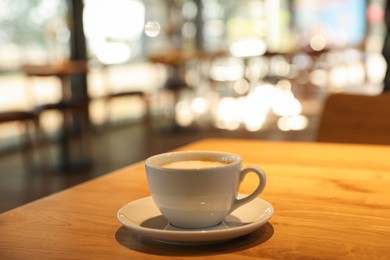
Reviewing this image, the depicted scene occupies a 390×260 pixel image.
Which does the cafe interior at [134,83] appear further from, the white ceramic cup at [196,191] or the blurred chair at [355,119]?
the white ceramic cup at [196,191]

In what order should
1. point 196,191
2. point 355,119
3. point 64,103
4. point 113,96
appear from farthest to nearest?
point 113,96 < point 64,103 < point 355,119 < point 196,191

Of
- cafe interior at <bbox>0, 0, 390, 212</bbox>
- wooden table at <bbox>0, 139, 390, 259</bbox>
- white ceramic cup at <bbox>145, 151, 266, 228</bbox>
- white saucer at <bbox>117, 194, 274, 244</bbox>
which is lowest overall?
cafe interior at <bbox>0, 0, 390, 212</bbox>

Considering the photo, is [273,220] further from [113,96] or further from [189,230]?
[113,96]

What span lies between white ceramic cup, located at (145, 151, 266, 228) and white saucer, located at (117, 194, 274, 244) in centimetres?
2

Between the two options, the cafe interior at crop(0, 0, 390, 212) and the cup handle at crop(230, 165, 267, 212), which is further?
the cafe interior at crop(0, 0, 390, 212)

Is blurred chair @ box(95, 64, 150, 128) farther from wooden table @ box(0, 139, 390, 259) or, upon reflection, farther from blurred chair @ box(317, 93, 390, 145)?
wooden table @ box(0, 139, 390, 259)

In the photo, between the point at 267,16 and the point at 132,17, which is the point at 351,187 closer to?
the point at 132,17

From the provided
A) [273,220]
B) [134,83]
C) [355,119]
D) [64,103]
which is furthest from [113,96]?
[273,220]

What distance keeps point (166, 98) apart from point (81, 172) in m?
3.76

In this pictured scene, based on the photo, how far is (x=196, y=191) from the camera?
76cm

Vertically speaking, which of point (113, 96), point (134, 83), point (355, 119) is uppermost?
point (355, 119)

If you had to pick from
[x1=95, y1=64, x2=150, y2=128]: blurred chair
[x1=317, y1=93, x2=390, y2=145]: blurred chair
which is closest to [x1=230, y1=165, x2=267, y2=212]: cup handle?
[x1=317, y1=93, x2=390, y2=145]: blurred chair

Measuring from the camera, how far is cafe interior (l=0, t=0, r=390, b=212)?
16.9ft

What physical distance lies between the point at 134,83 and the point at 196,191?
8.33 meters
